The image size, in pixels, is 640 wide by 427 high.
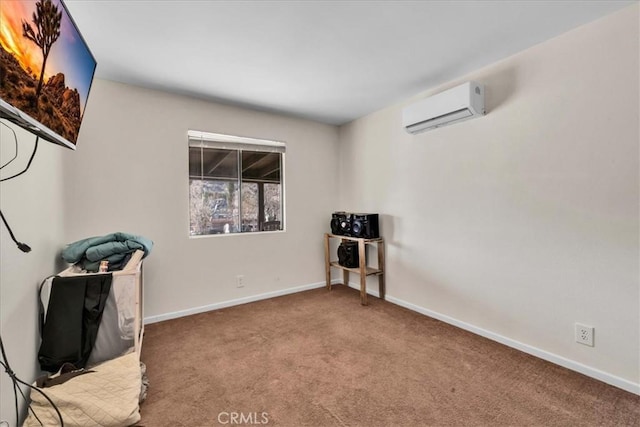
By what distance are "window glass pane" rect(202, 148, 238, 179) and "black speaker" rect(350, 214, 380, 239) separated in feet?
4.97

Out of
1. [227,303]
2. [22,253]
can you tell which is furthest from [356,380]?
[22,253]

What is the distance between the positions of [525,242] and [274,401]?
6.82ft

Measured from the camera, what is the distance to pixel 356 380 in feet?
6.18

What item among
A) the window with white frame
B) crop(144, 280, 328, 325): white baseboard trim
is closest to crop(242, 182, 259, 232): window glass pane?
the window with white frame

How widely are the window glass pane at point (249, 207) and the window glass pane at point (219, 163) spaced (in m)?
0.20

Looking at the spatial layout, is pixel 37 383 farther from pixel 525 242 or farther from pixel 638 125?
pixel 638 125

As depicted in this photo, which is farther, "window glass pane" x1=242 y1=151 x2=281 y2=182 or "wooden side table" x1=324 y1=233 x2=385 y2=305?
"window glass pane" x1=242 y1=151 x2=281 y2=182

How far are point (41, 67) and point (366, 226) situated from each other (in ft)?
9.45

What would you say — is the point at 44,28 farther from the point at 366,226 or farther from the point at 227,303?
the point at 366,226

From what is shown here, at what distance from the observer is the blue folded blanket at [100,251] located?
1.95 m

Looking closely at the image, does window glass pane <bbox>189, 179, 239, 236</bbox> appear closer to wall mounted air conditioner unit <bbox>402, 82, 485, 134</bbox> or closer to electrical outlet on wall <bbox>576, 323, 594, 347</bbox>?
wall mounted air conditioner unit <bbox>402, 82, 485, 134</bbox>

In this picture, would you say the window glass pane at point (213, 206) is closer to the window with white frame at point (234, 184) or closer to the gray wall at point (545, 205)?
the window with white frame at point (234, 184)

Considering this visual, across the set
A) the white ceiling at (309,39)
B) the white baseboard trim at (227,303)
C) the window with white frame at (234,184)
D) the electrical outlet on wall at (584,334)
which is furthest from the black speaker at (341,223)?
the electrical outlet on wall at (584,334)

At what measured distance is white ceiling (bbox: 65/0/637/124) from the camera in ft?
5.60
